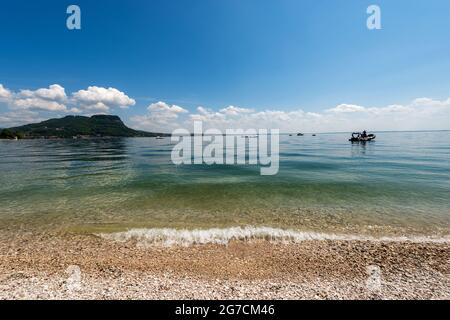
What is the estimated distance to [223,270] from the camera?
816 centimetres

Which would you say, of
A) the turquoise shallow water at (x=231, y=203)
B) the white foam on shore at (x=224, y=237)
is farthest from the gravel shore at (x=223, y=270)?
the turquoise shallow water at (x=231, y=203)

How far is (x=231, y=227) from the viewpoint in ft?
41.7

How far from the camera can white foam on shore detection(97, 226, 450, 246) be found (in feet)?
35.9

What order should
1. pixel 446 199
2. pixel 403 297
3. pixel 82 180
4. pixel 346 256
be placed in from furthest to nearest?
pixel 82 180 < pixel 446 199 < pixel 346 256 < pixel 403 297

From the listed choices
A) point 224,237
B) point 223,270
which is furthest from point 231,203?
point 223,270

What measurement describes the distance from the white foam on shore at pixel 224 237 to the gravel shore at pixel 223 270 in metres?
0.58

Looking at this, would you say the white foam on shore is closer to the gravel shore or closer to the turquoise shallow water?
the gravel shore

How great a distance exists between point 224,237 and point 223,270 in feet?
10.9

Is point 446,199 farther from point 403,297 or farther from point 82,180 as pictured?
point 82,180

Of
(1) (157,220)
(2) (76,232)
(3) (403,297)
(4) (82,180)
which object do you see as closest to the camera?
(3) (403,297)

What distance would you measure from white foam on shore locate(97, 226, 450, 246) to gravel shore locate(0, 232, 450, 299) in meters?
0.58

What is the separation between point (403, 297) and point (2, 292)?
1202cm

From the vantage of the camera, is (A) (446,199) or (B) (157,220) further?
(A) (446,199)
